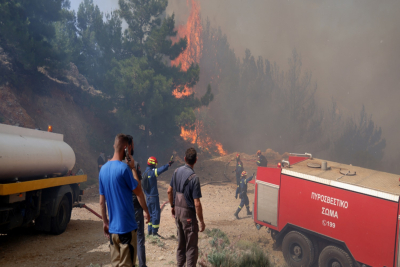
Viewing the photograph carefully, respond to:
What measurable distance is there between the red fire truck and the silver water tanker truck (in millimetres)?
5832

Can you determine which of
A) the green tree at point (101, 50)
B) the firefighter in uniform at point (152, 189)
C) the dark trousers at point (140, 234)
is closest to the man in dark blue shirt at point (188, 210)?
the dark trousers at point (140, 234)

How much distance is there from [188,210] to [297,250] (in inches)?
193

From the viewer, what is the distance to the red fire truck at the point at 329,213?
569 centimetres

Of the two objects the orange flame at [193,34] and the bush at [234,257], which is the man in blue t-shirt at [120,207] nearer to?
the bush at [234,257]

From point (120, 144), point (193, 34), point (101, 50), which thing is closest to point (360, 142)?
point (193, 34)

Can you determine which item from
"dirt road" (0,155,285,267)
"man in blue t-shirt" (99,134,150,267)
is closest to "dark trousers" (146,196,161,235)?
"dirt road" (0,155,285,267)

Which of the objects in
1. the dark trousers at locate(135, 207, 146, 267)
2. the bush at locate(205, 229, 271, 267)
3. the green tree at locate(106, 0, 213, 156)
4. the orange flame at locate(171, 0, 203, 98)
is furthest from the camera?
the orange flame at locate(171, 0, 203, 98)

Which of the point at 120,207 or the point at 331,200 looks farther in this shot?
the point at 331,200

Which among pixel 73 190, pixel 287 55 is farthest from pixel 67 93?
pixel 287 55

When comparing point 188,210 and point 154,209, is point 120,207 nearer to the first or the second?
point 188,210

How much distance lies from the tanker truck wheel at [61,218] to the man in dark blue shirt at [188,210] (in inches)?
184

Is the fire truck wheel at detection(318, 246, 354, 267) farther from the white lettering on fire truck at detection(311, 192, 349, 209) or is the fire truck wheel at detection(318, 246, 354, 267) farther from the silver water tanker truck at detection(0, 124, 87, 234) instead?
the silver water tanker truck at detection(0, 124, 87, 234)

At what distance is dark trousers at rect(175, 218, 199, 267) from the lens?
399 centimetres

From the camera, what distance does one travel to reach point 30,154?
624cm
